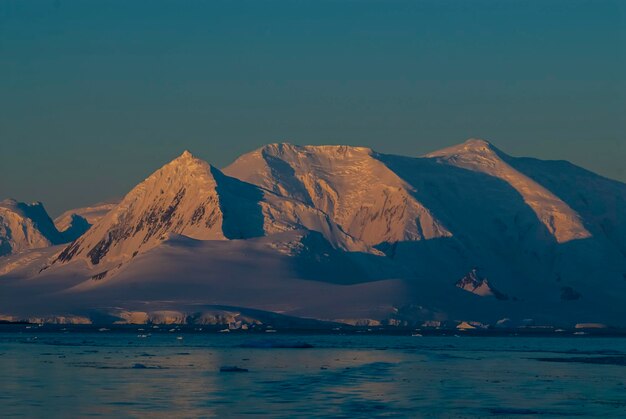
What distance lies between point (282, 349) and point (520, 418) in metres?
78.9

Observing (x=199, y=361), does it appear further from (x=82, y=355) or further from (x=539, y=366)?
(x=539, y=366)

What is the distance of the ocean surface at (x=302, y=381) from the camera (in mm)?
81438

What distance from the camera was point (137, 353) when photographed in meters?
142

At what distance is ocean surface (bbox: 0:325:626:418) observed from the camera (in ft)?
267

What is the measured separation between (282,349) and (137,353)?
19.8 m

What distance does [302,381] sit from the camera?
101750 millimetres

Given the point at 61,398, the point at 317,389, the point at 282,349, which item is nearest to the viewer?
the point at 61,398

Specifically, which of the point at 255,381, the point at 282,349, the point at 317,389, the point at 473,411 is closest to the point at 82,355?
the point at 282,349

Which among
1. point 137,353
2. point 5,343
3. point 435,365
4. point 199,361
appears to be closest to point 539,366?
point 435,365

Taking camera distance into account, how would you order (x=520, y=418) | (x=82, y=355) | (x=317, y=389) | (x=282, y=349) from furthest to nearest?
(x=282, y=349), (x=82, y=355), (x=317, y=389), (x=520, y=418)

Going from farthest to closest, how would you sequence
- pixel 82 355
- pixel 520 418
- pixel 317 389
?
pixel 82 355, pixel 317 389, pixel 520 418

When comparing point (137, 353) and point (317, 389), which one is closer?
point (317, 389)

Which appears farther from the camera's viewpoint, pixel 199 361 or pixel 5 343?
pixel 5 343

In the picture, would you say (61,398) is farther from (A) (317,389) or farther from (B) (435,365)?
(B) (435,365)
